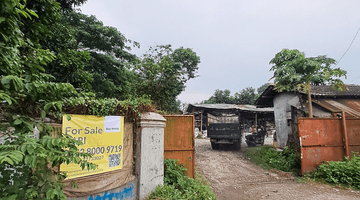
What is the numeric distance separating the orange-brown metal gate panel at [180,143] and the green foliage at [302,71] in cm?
554

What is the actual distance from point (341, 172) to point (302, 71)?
4.25 meters

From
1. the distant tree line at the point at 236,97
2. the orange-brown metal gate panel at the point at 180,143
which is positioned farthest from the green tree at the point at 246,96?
the orange-brown metal gate panel at the point at 180,143

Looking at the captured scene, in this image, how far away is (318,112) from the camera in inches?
378

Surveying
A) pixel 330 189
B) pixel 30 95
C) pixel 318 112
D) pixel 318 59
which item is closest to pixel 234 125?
pixel 318 112

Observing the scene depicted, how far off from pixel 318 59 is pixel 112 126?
861 centimetres

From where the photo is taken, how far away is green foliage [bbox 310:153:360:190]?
5680 mm

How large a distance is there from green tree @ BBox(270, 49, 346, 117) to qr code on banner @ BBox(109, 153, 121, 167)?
298 inches

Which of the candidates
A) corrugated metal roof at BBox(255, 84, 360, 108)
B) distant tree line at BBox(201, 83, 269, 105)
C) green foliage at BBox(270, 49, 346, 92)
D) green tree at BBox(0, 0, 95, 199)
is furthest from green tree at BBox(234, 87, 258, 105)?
green tree at BBox(0, 0, 95, 199)

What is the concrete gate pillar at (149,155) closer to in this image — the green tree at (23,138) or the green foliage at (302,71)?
the green tree at (23,138)

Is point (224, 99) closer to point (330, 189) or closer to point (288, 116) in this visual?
point (288, 116)

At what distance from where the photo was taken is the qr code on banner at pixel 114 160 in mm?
3924

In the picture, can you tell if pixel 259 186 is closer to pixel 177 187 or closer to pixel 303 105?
pixel 177 187

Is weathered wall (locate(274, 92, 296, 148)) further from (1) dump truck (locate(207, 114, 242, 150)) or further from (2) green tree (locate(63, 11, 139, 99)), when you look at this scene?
(2) green tree (locate(63, 11, 139, 99))

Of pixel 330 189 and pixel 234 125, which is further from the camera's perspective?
pixel 234 125
